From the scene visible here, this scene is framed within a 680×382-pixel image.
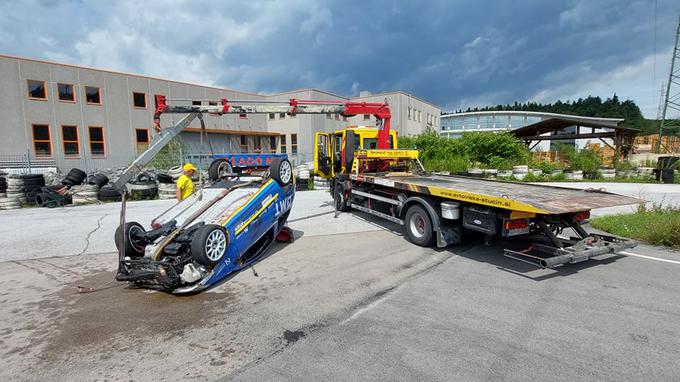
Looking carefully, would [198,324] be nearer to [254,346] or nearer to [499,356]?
[254,346]

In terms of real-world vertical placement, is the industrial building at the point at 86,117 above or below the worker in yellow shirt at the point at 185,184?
above

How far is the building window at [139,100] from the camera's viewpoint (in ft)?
82.2

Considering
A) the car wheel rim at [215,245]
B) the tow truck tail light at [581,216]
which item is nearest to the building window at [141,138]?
the car wheel rim at [215,245]

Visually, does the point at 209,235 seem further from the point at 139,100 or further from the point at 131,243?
the point at 139,100

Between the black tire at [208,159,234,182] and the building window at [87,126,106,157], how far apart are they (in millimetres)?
21101

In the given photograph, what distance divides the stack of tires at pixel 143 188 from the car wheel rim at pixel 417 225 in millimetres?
12481

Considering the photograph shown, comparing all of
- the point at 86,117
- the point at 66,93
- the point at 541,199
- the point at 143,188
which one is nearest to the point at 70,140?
the point at 86,117

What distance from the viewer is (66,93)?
2248cm

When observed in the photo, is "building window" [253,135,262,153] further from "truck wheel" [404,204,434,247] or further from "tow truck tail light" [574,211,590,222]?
"tow truck tail light" [574,211,590,222]

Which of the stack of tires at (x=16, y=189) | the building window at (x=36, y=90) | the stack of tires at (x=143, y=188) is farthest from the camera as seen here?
the building window at (x=36, y=90)

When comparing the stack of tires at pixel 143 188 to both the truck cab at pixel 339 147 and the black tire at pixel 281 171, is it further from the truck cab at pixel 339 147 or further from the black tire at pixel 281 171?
the black tire at pixel 281 171

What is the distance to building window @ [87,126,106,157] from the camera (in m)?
23.5

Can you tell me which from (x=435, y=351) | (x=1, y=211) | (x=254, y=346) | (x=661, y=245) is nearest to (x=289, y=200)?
(x=254, y=346)

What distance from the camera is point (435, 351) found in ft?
10.9
